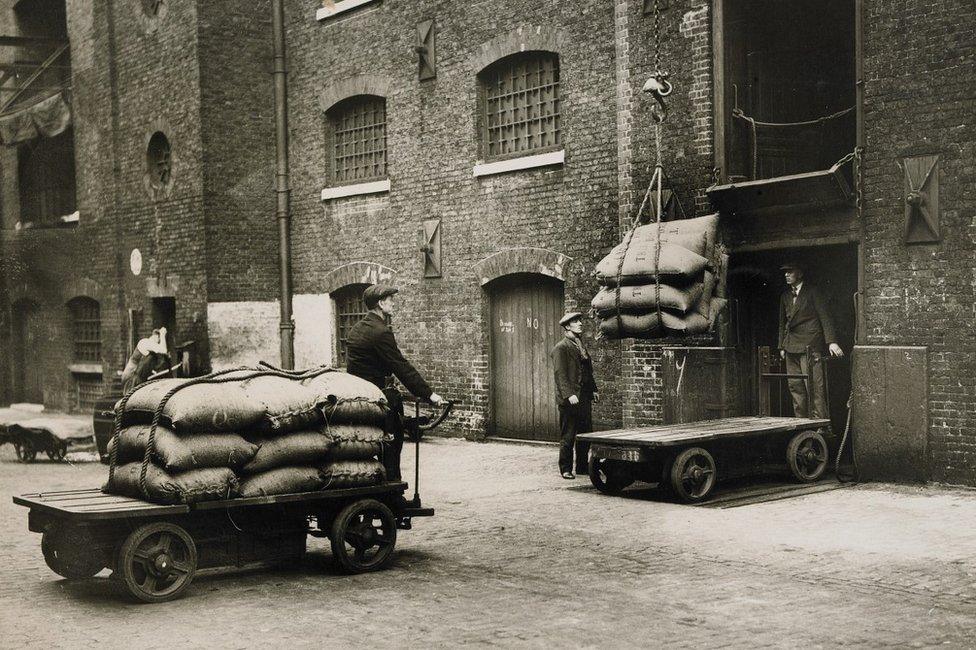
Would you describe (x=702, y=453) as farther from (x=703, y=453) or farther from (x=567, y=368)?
(x=567, y=368)

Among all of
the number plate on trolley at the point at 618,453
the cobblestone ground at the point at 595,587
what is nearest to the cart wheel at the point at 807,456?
the cobblestone ground at the point at 595,587

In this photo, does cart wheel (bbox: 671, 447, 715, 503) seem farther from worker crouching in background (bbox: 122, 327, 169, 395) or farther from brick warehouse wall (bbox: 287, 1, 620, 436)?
worker crouching in background (bbox: 122, 327, 169, 395)

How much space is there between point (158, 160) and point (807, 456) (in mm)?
13120

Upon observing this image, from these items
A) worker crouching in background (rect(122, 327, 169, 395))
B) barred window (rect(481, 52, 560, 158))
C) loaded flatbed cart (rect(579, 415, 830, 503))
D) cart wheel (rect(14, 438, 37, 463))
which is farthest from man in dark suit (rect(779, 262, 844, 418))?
cart wheel (rect(14, 438, 37, 463))

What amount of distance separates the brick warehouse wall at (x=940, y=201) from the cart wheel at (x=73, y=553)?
24.6 ft

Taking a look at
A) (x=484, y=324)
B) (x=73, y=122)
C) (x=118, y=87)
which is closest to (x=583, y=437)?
(x=484, y=324)

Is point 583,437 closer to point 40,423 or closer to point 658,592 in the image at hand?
point 658,592

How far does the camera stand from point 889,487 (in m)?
10.2

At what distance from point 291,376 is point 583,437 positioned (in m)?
3.61

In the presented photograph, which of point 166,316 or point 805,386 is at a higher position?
point 166,316

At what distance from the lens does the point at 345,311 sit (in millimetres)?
17297

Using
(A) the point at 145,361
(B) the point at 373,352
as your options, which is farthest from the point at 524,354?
(B) the point at 373,352

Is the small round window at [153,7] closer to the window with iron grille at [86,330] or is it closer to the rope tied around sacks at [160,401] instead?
the window with iron grille at [86,330]

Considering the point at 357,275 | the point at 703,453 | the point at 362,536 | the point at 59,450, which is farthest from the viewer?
the point at 357,275
